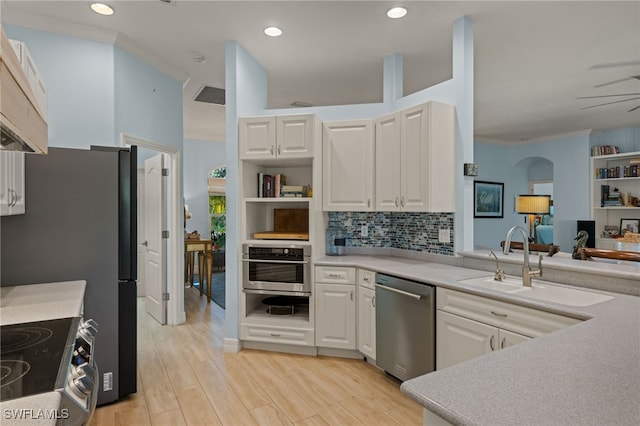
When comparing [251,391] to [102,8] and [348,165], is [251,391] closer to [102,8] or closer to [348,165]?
[348,165]

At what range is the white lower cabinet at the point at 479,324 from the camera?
5.92ft

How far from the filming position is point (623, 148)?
645 centimetres

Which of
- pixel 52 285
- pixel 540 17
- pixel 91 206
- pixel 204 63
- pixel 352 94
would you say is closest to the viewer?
pixel 52 285

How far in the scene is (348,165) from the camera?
327cm

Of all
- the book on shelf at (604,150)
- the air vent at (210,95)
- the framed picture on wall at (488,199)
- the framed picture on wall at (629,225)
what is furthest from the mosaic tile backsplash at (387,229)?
the book on shelf at (604,150)

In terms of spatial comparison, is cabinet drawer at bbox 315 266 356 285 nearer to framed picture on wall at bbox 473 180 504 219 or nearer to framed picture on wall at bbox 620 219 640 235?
framed picture on wall at bbox 473 180 504 219

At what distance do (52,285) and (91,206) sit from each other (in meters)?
0.52

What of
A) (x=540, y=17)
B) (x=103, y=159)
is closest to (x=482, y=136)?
(x=540, y=17)

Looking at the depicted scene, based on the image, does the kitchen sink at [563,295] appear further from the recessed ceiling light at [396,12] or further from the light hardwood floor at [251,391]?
the recessed ceiling light at [396,12]

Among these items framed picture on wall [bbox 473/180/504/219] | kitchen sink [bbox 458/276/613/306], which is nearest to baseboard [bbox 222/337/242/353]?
kitchen sink [bbox 458/276/613/306]

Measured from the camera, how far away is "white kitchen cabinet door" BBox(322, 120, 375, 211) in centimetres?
322

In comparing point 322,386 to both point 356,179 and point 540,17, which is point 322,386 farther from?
point 540,17

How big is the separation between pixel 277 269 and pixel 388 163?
4.55ft

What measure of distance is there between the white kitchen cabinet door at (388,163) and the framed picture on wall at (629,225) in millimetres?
5493
